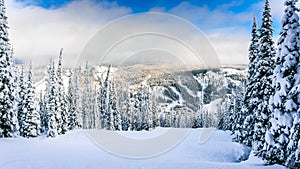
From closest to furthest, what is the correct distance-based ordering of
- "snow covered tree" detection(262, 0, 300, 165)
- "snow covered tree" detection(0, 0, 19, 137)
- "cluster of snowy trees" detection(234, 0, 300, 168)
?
"cluster of snowy trees" detection(234, 0, 300, 168) → "snow covered tree" detection(262, 0, 300, 165) → "snow covered tree" detection(0, 0, 19, 137)

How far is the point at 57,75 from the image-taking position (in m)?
54.8

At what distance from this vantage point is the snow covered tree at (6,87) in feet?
100

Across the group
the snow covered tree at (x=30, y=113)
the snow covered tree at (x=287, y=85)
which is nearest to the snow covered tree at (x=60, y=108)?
the snow covered tree at (x=30, y=113)

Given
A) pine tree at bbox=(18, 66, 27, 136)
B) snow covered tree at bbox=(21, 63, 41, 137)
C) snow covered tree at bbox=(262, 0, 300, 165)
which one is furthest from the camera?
pine tree at bbox=(18, 66, 27, 136)

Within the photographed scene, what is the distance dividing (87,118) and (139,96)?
1838 centimetres

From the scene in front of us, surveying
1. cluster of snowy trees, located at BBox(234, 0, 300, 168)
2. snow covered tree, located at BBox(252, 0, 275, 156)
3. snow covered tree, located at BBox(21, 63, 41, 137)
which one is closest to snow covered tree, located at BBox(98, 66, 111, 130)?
snow covered tree, located at BBox(21, 63, 41, 137)

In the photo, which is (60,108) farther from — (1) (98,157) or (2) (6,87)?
(1) (98,157)

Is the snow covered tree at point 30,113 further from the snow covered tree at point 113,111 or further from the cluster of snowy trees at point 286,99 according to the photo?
the cluster of snowy trees at point 286,99

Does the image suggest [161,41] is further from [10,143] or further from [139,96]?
[139,96]

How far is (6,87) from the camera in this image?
30.9m

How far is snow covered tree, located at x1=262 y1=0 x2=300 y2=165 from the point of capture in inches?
640

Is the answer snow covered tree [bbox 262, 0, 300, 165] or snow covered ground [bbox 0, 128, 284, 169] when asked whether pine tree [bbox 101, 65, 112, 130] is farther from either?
snow covered tree [bbox 262, 0, 300, 165]

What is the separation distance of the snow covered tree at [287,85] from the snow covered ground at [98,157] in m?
1.76

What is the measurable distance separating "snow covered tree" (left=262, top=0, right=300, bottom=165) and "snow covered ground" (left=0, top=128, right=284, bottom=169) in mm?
1764
